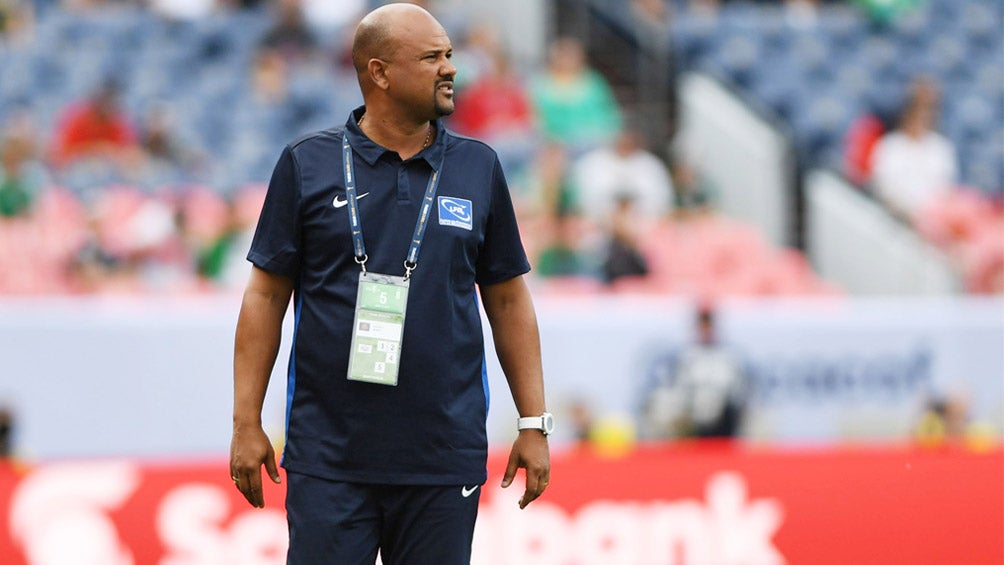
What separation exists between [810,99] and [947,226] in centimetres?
200

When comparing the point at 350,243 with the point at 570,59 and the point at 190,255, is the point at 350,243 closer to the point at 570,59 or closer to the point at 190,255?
the point at 190,255

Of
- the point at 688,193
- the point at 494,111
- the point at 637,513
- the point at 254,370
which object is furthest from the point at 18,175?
the point at 254,370

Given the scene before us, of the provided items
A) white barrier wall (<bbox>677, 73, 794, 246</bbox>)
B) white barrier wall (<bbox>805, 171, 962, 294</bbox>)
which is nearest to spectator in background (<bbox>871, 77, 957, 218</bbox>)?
white barrier wall (<bbox>805, 171, 962, 294</bbox>)

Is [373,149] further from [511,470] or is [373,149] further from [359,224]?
[511,470]

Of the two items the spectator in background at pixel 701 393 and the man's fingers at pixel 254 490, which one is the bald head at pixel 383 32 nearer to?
the man's fingers at pixel 254 490

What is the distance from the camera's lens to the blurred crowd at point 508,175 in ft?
37.0

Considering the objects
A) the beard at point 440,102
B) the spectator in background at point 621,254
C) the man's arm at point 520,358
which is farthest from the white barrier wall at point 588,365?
the beard at point 440,102

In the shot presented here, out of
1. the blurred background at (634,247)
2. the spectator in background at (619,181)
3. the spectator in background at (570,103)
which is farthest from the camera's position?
the spectator in background at (570,103)

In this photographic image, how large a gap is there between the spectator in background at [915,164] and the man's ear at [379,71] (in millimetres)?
10249

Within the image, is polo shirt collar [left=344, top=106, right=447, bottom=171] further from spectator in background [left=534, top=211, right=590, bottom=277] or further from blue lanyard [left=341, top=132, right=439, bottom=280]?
spectator in background [left=534, top=211, right=590, bottom=277]

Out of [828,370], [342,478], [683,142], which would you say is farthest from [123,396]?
[342,478]

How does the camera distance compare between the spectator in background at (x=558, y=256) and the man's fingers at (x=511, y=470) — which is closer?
the man's fingers at (x=511, y=470)

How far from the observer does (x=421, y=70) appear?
4.25 m

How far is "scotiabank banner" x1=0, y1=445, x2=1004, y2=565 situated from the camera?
655 cm
